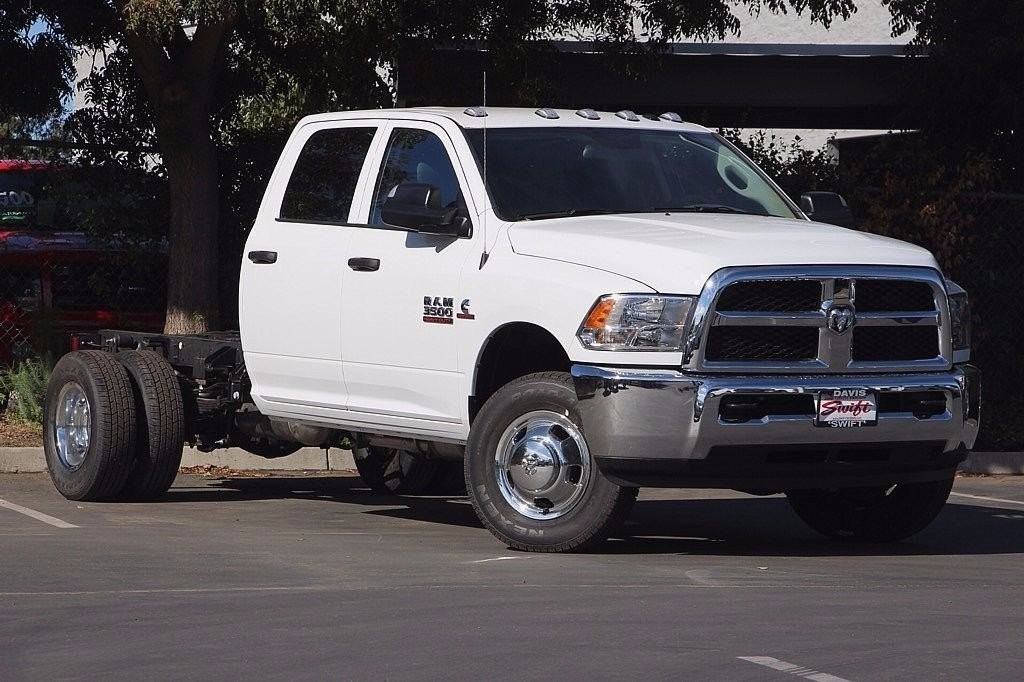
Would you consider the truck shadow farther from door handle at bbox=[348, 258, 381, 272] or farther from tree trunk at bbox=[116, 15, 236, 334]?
tree trunk at bbox=[116, 15, 236, 334]

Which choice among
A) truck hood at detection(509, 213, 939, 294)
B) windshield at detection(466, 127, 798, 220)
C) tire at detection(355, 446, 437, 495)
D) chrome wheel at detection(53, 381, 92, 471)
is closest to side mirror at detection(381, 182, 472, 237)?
windshield at detection(466, 127, 798, 220)

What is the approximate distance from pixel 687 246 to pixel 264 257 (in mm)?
2824

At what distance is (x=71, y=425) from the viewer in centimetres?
1167

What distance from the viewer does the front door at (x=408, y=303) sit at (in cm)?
938

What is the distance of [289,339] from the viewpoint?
33.7 ft

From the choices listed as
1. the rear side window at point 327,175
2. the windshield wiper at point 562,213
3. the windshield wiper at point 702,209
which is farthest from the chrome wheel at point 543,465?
the rear side window at point 327,175

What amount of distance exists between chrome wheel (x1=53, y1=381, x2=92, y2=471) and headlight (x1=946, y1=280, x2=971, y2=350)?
524 centimetres

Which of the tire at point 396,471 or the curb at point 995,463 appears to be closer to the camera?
the tire at point 396,471

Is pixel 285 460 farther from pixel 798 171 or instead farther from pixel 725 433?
pixel 725 433

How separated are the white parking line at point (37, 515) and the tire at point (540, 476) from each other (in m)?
2.48

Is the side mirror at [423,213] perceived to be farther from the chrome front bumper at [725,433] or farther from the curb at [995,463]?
the curb at [995,463]

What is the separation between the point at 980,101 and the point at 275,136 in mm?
7751

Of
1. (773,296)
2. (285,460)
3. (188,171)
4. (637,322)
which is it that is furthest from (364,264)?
(188,171)

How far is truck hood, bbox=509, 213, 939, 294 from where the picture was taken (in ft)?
27.7
